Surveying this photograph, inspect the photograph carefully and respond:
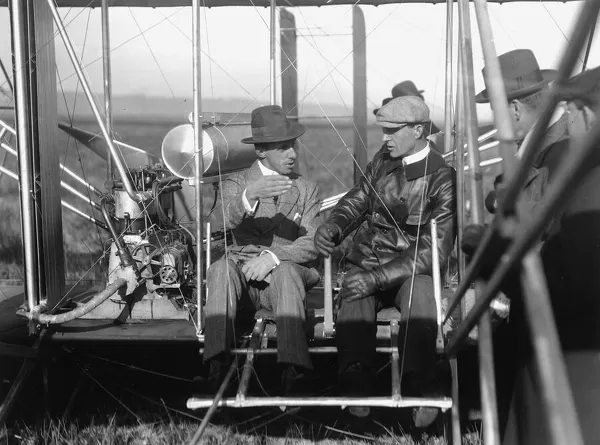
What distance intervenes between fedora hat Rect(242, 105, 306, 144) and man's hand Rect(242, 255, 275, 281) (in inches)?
28.7

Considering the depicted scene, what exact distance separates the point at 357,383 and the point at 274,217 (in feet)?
3.97

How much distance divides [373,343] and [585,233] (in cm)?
207

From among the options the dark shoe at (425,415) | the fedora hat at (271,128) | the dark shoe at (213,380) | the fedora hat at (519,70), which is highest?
the fedora hat at (519,70)

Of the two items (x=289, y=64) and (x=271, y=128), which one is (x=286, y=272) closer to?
(x=271, y=128)

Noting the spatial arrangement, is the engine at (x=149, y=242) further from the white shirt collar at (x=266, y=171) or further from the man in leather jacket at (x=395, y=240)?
the man in leather jacket at (x=395, y=240)

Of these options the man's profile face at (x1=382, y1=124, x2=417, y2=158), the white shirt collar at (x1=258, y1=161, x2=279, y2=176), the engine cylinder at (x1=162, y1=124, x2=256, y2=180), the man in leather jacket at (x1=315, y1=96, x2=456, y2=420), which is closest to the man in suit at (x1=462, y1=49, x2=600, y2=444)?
the man in leather jacket at (x1=315, y1=96, x2=456, y2=420)

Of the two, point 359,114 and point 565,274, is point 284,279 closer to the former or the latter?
point 565,274

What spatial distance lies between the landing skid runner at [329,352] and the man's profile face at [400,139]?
0.66 meters

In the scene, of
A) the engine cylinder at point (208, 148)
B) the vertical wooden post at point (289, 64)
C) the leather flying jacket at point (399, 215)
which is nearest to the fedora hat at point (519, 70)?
the leather flying jacket at point (399, 215)

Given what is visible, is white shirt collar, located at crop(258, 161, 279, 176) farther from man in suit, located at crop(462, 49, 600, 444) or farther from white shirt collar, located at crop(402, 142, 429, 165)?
man in suit, located at crop(462, 49, 600, 444)

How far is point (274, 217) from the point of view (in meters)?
5.22

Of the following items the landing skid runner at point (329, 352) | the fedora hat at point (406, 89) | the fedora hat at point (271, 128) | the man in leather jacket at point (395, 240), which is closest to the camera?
the landing skid runner at point (329, 352)

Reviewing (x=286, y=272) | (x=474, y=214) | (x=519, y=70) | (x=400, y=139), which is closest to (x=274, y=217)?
(x=286, y=272)

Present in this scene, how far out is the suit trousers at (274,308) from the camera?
4527mm
